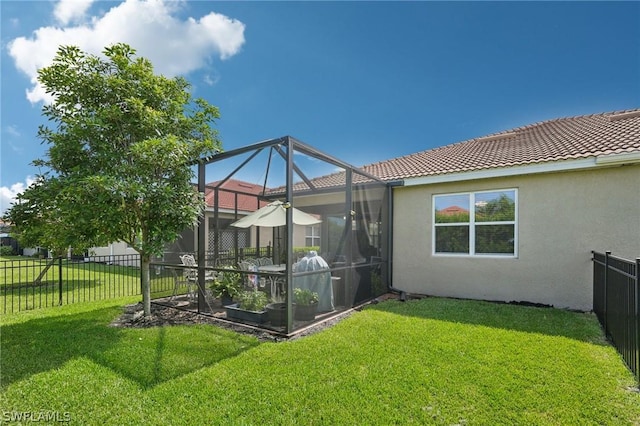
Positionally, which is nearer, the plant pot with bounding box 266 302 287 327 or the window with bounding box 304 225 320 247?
the plant pot with bounding box 266 302 287 327

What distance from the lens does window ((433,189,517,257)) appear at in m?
7.48

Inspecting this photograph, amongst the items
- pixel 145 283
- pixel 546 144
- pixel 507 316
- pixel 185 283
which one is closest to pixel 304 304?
pixel 145 283

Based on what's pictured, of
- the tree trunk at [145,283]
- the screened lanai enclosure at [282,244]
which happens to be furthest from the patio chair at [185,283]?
the tree trunk at [145,283]

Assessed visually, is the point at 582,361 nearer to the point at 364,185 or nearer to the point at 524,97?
the point at 364,185

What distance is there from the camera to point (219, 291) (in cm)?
658

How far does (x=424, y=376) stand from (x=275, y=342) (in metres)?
2.27

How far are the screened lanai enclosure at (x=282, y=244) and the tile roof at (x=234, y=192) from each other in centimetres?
3

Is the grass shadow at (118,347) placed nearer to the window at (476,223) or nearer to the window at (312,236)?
the window at (312,236)

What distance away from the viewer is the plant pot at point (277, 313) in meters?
5.39

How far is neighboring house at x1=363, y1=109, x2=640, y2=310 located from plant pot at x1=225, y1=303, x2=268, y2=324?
4.61 m

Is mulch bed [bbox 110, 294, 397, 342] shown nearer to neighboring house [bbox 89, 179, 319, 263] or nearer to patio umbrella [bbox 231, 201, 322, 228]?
neighboring house [bbox 89, 179, 319, 263]

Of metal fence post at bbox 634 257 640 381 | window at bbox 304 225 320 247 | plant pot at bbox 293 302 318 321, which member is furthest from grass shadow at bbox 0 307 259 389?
metal fence post at bbox 634 257 640 381

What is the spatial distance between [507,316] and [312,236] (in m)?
4.47

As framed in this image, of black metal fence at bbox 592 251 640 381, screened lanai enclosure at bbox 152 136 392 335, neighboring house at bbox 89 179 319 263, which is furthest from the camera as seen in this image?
neighboring house at bbox 89 179 319 263
